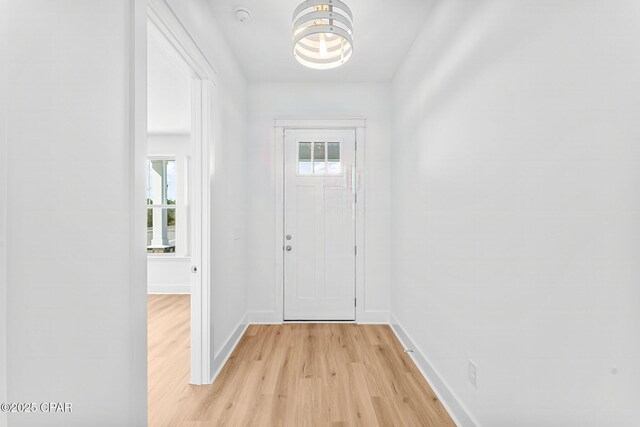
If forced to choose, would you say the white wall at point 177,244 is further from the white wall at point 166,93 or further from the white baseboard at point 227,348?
the white baseboard at point 227,348

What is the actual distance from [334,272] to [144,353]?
2338mm

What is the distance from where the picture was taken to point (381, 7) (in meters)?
2.29

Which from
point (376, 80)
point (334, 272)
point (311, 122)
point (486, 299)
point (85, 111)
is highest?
point (376, 80)

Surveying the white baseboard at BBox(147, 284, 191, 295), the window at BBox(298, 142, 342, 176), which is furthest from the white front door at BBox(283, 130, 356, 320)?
the white baseboard at BBox(147, 284, 191, 295)

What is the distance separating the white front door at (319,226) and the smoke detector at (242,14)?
131 cm

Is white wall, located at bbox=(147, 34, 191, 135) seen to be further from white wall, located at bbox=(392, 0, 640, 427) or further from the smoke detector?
white wall, located at bbox=(392, 0, 640, 427)

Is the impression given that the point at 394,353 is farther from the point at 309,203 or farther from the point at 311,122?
the point at 311,122

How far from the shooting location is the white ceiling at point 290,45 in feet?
7.47

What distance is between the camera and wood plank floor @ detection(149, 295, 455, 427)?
1.89 m

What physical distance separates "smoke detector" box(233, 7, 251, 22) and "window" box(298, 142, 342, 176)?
4.58ft

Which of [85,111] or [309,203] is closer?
→ [85,111]

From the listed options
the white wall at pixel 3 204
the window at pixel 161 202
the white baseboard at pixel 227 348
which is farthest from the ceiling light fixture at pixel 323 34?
the window at pixel 161 202

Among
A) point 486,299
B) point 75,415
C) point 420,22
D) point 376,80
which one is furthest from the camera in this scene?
point 376,80

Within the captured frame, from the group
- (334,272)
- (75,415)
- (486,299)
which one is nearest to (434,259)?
(486,299)
